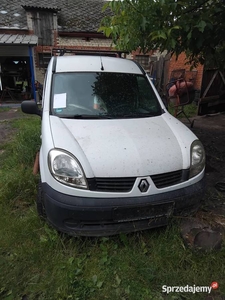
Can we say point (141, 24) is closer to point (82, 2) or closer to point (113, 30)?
point (113, 30)

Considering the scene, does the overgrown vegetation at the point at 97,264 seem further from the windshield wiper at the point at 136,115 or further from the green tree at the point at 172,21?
the green tree at the point at 172,21

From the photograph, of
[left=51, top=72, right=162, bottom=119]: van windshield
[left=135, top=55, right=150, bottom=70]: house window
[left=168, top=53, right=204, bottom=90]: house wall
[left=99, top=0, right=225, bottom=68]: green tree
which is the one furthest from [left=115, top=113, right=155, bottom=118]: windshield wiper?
[left=135, top=55, right=150, bottom=70]: house window

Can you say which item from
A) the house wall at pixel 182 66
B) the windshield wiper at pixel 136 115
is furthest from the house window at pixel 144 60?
the windshield wiper at pixel 136 115

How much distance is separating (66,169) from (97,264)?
Answer: 923mm

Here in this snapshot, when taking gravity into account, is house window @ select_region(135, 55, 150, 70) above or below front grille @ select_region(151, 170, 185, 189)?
above

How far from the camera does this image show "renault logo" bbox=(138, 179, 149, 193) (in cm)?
203

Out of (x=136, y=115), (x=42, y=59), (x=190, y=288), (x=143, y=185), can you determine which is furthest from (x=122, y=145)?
(x=42, y=59)

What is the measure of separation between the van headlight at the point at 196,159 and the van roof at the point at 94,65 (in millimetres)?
1609

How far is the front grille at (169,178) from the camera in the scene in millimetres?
2092

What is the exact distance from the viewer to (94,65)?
3.28 metres

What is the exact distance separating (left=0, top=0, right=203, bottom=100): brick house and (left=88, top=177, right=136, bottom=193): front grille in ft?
34.0

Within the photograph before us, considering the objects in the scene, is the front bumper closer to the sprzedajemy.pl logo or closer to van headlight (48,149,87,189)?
van headlight (48,149,87,189)

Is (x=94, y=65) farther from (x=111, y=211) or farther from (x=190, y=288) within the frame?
(x=190, y=288)

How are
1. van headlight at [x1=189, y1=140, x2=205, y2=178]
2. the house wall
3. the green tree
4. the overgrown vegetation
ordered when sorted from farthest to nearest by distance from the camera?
the house wall, the green tree, van headlight at [x1=189, y1=140, x2=205, y2=178], the overgrown vegetation
